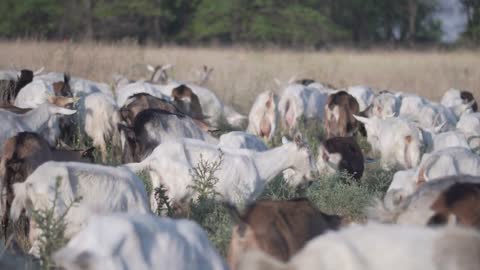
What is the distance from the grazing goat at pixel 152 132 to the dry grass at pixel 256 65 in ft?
25.9

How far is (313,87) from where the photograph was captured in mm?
16062

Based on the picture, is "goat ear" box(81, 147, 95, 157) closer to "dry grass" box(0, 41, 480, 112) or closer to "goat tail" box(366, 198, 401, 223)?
"goat tail" box(366, 198, 401, 223)

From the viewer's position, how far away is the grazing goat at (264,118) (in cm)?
1332

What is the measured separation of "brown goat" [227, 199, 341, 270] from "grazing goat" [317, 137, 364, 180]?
13.5ft

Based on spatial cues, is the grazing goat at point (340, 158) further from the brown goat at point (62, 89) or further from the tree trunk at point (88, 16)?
the tree trunk at point (88, 16)

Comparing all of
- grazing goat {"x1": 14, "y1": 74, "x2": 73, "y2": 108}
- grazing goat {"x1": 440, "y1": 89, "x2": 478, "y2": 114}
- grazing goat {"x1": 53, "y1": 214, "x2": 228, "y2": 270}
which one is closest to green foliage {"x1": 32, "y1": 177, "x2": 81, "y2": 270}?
grazing goat {"x1": 53, "y1": 214, "x2": 228, "y2": 270}

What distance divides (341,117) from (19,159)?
7.22 meters

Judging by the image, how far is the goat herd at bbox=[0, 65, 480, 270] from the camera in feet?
12.7

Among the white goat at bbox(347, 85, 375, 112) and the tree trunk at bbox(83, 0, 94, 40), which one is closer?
the white goat at bbox(347, 85, 375, 112)

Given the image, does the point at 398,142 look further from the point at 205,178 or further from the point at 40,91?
the point at 40,91

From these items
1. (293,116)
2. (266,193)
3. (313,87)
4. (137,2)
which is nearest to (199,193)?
(266,193)

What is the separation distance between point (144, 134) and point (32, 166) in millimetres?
2414

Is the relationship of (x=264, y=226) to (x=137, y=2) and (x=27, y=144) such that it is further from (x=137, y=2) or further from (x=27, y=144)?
(x=137, y=2)

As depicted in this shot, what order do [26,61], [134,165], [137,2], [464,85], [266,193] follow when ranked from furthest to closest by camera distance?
[137,2]
[464,85]
[26,61]
[266,193]
[134,165]
